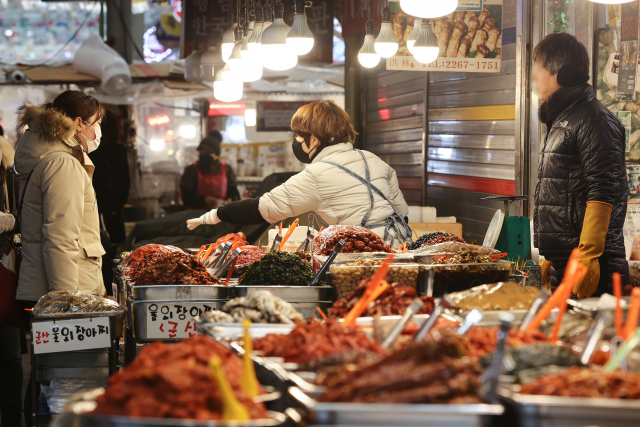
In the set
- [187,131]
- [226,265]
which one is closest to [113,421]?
[226,265]

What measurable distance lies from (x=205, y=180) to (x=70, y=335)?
24.8ft

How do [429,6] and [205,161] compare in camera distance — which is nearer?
[429,6]

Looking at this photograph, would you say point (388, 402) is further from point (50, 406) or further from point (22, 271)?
point (22, 271)

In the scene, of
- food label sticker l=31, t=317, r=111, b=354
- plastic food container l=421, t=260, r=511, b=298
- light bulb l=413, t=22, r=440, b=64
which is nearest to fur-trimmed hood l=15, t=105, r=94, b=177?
food label sticker l=31, t=317, r=111, b=354

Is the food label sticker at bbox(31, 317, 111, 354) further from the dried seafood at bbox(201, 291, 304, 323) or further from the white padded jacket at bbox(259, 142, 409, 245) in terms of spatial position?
the white padded jacket at bbox(259, 142, 409, 245)

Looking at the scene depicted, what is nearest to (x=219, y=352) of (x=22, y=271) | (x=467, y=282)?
(x=467, y=282)

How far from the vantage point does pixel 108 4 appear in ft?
37.0

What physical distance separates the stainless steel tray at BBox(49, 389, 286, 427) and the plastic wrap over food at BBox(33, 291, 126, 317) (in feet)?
5.20

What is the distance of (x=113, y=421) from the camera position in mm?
1347

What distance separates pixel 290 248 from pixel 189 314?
1552 mm

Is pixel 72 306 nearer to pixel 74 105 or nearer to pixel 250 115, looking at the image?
pixel 74 105

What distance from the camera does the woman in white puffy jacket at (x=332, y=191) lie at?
4.37 m

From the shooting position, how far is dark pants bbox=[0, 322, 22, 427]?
407 centimetres

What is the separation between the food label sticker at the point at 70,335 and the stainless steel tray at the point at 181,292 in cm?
31
